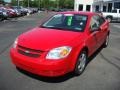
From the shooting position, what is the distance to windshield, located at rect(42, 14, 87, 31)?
23.6 feet

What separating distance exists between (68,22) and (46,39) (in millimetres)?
1480

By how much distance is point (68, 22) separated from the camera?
743 cm

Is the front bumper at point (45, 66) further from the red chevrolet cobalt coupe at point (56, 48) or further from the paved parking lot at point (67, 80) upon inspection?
the paved parking lot at point (67, 80)

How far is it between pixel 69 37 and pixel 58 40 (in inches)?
14.6

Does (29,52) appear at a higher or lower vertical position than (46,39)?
lower

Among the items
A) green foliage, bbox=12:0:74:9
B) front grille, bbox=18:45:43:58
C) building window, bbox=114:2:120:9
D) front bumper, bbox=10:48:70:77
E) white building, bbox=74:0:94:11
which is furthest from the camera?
green foliage, bbox=12:0:74:9

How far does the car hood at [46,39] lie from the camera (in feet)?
19.2

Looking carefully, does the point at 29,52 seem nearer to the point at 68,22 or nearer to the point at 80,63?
the point at 80,63

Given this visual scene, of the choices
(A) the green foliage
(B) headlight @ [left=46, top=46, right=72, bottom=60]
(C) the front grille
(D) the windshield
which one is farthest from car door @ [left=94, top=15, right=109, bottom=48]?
(A) the green foliage

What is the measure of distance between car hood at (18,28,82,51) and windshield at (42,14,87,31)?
0.40 metres

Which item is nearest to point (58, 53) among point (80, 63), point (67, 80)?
point (67, 80)

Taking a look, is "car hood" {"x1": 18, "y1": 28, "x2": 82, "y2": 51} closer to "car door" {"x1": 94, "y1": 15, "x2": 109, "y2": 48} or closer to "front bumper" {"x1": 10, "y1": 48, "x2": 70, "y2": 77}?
"front bumper" {"x1": 10, "y1": 48, "x2": 70, "y2": 77}

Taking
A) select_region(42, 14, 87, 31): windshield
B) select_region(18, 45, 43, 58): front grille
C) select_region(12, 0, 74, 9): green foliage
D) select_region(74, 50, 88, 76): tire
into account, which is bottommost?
select_region(74, 50, 88, 76): tire

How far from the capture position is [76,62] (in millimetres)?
6203
